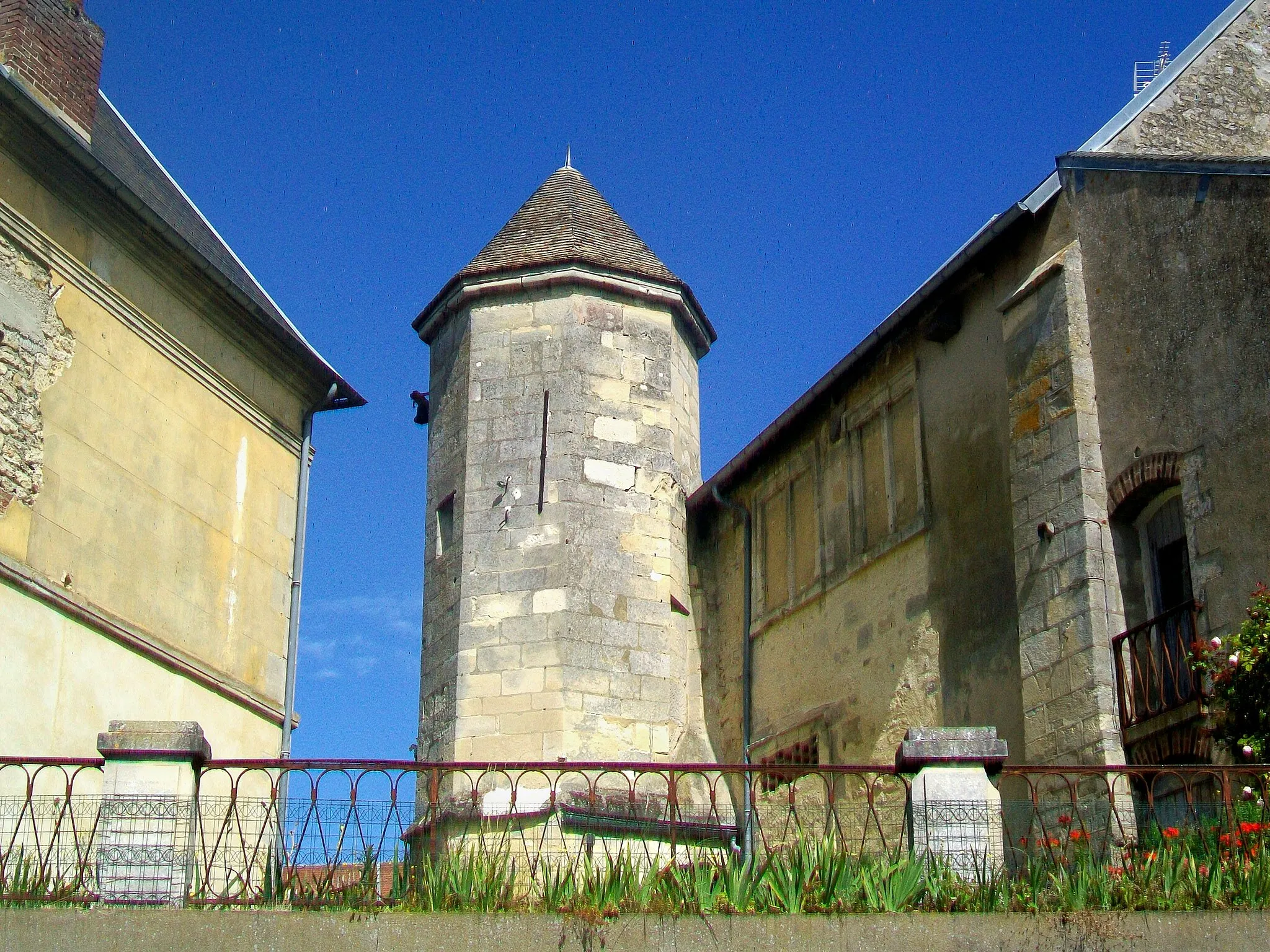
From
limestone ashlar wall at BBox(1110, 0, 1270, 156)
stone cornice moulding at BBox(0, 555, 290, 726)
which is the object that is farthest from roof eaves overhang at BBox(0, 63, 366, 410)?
limestone ashlar wall at BBox(1110, 0, 1270, 156)

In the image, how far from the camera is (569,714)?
14094mm

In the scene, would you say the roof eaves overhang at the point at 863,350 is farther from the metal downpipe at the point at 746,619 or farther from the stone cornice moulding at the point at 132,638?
the stone cornice moulding at the point at 132,638

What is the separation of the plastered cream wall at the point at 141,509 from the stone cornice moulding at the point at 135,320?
2 cm

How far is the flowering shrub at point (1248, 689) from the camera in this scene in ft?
31.7

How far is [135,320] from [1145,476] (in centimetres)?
760

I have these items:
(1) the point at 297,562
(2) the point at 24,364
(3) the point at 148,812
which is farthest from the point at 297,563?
(3) the point at 148,812

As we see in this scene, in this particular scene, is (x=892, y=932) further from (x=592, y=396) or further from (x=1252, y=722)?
(x=592, y=396)

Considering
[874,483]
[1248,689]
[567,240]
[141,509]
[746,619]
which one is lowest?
[1248,689]

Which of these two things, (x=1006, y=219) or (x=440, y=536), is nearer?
(x=1006, y=219)

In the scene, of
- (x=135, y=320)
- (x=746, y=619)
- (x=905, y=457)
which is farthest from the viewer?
(x=746, y=619)

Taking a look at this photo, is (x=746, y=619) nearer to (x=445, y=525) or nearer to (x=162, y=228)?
(x=445, y=525)

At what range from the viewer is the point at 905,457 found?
1451 centimetres

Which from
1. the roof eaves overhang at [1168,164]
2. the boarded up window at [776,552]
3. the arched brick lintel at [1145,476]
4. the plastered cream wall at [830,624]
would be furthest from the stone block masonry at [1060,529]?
the boarded up window at [776,552]

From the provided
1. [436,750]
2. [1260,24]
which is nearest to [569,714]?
[436,750]
